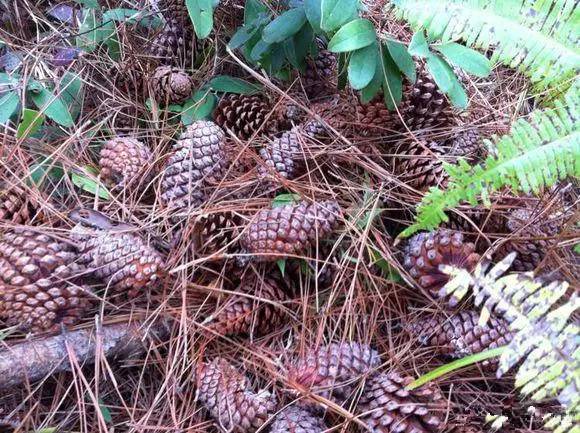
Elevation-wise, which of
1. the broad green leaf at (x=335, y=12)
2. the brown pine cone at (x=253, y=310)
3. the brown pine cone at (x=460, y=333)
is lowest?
the brown pine cone at (x=253, y=310)

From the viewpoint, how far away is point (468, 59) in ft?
4.24

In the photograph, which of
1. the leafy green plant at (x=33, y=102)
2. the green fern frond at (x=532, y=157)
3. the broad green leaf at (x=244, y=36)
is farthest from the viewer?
the broad green leaf at (x=244, y=36)

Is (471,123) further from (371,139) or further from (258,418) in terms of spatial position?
(258,418)

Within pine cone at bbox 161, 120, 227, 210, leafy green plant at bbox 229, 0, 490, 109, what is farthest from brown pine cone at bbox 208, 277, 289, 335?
leafy green plant at bbox 229, 0, 490, 109

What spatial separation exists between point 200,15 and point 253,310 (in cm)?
73

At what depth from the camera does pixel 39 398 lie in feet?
3.79

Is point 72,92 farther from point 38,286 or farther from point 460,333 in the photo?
point 460,333

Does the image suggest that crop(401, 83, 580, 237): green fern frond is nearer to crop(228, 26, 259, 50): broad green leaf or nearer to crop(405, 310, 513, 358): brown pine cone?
crop(405, 310, 513, 358): brown pine cone

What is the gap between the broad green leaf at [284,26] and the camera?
4.65 feet

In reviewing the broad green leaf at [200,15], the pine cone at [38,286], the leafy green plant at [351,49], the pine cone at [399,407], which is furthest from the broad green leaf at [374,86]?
the pine cone at [38,286]

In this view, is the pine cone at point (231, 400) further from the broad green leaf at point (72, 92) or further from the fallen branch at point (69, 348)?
the broad green leaf at point (72, 92)

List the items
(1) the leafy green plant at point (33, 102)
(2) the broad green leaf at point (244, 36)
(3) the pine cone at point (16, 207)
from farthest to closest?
(2) the broad green leaf at point (244, 36) < (1) the leafy green plant at point (33, 102) < (3) the pine cone at point (16, 207)

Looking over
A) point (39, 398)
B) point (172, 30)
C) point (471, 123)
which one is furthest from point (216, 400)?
point (172, 30)

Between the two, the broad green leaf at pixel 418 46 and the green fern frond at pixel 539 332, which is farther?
the broad green leaf at pixel 418 46
